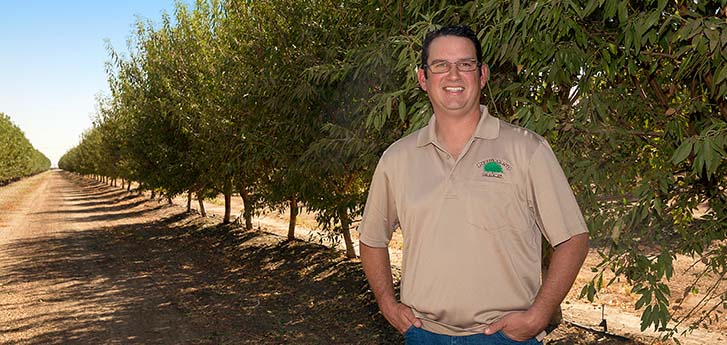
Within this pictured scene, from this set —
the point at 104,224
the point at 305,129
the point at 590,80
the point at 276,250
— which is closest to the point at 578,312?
the point at 305,129

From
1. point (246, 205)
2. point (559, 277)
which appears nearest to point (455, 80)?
point (559, 277)

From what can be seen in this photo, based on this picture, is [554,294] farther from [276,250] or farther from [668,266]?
[276,250]

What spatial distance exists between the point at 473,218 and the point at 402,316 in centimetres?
57

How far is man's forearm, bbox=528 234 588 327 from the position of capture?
2443 mm

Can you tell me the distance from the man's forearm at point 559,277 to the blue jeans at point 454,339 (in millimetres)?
159

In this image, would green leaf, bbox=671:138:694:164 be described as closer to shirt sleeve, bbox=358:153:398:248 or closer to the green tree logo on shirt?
the green tree logo on shirt

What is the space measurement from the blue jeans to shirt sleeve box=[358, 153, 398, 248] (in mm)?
440

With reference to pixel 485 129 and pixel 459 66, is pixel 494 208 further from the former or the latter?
pixel 459 66

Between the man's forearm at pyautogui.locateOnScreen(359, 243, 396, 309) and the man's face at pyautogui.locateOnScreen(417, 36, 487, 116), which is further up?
the man's face at pyautogui.locateOnScreen(417, 36, 487, 116)

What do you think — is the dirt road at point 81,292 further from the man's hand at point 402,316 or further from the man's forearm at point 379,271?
the man's hand at point 402,316

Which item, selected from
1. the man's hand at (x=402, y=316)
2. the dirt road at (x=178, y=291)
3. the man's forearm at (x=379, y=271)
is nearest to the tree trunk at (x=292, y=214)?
the dirt road at (x=178, y=291)

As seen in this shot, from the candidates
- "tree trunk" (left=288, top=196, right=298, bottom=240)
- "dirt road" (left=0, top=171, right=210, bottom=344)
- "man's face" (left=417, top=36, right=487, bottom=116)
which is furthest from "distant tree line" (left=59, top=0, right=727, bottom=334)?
A: "dirt road" (left=0, top=171, right=210, bottom=344)

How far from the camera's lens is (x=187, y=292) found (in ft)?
45.5

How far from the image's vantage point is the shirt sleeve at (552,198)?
2.42 m
